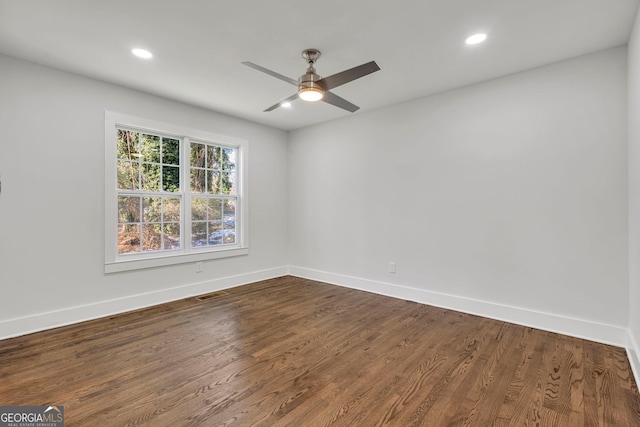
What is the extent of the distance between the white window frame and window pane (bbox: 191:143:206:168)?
0.09 meters

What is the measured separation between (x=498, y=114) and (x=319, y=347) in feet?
10.1

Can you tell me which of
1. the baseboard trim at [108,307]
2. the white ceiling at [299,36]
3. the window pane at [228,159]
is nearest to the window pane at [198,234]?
the baseboard trim at [108,307]

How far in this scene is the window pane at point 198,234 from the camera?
4383 millimetres

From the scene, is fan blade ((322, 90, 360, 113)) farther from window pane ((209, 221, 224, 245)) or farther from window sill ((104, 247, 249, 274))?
window sill ((104, 247, 249, 274))

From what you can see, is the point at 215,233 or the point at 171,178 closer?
the point at 171,178

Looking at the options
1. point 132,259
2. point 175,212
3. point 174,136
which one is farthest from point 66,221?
point 174,136

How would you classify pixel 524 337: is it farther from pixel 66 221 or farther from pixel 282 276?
pixel 66 221

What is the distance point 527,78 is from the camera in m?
3.14

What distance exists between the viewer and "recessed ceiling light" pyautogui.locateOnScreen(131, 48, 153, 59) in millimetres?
2754

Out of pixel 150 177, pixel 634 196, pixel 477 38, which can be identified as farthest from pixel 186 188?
pixel 634 196

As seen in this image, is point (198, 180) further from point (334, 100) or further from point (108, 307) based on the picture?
point (334, 100)

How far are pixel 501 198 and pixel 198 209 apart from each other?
3.94 m

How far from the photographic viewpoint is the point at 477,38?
257cm

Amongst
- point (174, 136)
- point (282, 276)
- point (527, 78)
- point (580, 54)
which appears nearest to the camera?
point (580, 54)
